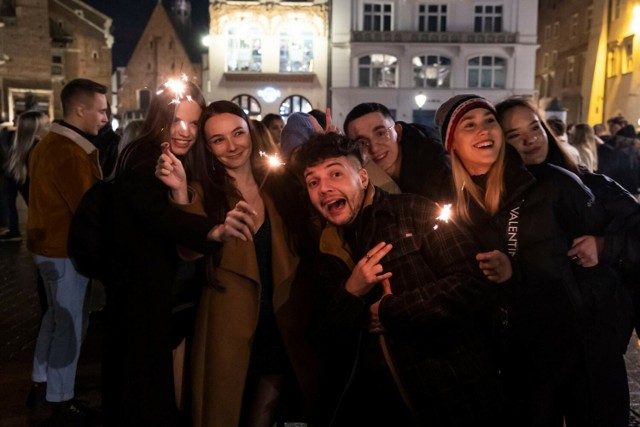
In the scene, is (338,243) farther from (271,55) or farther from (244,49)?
(244,49)

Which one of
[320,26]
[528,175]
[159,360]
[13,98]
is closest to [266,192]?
[159,360]

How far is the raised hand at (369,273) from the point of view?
248 centimetres

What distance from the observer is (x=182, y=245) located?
2.89 m

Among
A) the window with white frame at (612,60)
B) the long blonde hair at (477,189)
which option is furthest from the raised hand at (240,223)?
the window with white frame at (612,60)

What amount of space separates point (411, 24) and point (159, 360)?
121ft

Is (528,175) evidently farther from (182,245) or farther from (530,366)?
(182,245)

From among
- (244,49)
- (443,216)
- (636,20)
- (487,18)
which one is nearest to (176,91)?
(443,216)

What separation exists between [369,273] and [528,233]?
0.93 m

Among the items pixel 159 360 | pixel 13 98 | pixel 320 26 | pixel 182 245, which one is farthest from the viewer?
pixel 320 26

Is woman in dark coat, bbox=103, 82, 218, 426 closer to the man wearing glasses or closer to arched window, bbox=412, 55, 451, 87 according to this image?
the man wearing glasses

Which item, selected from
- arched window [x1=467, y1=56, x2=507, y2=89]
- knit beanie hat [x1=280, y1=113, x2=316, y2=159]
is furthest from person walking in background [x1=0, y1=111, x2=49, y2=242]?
arched window [x1=467, y1=56, x2=507, y2=89]

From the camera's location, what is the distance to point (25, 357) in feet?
19.2

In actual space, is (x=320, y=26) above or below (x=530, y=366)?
above

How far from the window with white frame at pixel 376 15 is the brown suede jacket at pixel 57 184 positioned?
1373 inches
